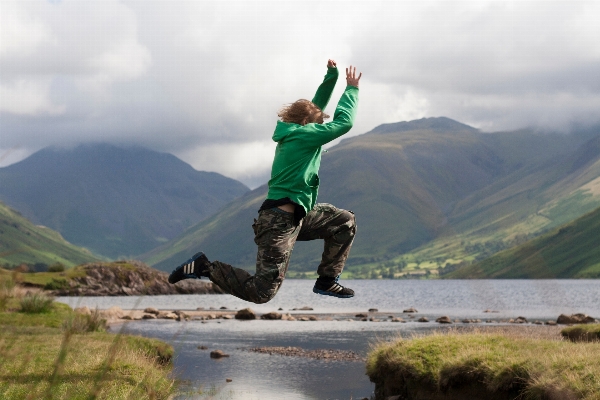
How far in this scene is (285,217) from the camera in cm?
988

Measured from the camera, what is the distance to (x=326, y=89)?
36.0 ft

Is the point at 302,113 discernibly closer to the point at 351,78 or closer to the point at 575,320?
the point at 351,78

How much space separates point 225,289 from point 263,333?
181 ft

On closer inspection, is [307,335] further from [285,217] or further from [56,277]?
[56,277]

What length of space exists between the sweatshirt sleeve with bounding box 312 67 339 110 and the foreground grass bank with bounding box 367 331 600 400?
33.9 ft

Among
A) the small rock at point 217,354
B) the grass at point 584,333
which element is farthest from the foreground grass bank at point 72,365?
the grass at point 584,333

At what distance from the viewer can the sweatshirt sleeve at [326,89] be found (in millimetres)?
10930

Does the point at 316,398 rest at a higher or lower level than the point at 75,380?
lower

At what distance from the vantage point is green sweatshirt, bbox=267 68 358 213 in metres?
9.80

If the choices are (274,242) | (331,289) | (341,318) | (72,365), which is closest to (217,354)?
(72,365)

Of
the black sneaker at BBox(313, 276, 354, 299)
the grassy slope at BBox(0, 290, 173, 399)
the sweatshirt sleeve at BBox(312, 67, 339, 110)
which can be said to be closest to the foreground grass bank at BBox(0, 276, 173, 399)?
the grassy slope at BBox(0, 290, 173, 399)

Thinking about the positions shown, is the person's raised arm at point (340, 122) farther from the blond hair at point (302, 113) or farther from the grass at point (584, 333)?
the grass at point (584, 333)

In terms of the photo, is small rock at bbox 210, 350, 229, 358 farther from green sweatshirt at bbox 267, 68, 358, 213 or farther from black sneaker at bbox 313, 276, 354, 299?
green sweatshirt at bbox 267, 68, 358, 213

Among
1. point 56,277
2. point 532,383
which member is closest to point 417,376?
point 532,383
